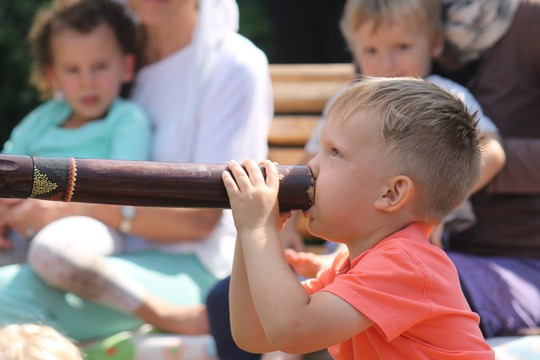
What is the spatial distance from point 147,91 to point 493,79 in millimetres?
1173

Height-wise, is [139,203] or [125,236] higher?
[139,203]

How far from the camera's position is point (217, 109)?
321cm

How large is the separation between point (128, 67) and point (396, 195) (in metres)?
1.85

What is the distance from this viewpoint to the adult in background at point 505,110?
2.84 metres

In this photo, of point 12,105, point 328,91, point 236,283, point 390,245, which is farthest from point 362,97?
point 12,105

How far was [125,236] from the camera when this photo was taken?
3.21 m

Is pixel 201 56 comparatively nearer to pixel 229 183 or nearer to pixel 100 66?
pixel 100 66

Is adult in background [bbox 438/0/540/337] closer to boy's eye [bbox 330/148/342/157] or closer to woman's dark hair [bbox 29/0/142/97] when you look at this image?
boy's eye [bbox 330/148/342/157]

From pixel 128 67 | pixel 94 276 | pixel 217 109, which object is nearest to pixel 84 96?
pixel 128 67

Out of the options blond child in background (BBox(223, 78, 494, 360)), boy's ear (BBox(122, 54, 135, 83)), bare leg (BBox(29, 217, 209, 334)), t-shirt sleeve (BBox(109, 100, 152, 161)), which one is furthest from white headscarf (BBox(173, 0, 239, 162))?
blond child in background (BBox(223, 78, 494, 360))

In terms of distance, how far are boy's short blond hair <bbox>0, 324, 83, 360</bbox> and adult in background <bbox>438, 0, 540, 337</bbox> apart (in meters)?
1.22

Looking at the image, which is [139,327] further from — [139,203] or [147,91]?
[139,203]

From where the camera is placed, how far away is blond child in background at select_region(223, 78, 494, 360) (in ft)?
5.70

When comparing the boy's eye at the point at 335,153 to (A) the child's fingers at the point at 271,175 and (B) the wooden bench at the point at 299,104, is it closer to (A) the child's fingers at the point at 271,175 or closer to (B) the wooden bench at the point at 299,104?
(A) the child's fingers at the point at 271,175
